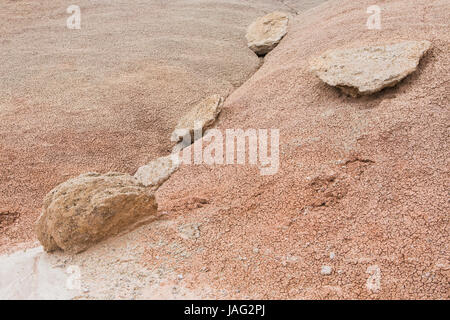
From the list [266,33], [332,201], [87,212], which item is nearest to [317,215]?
[332,201]

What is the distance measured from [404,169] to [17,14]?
37.9 feet

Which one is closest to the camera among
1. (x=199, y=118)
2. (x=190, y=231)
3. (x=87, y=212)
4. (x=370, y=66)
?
(x=87, y=212)

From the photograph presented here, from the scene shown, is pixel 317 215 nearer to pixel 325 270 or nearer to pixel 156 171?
pixel 325 270

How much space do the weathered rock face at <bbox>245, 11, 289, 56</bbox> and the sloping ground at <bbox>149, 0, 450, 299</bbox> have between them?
372 centimetres

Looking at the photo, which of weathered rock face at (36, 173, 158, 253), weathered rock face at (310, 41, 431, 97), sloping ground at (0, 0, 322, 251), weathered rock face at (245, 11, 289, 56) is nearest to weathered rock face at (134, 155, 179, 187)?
sloping ground at (0, 0, 322, 251)

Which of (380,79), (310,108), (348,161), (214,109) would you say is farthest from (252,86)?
(348,161)

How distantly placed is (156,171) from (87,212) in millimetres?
1942

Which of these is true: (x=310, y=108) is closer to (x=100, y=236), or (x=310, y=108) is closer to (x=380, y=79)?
(x=380, y=79)

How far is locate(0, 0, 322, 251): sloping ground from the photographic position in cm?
560

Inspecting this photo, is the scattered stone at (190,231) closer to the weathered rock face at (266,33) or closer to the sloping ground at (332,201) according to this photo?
the sloping ground at (332,201)

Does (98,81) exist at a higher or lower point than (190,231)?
higher

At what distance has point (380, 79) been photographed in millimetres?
4969

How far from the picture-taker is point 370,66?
5211mm
